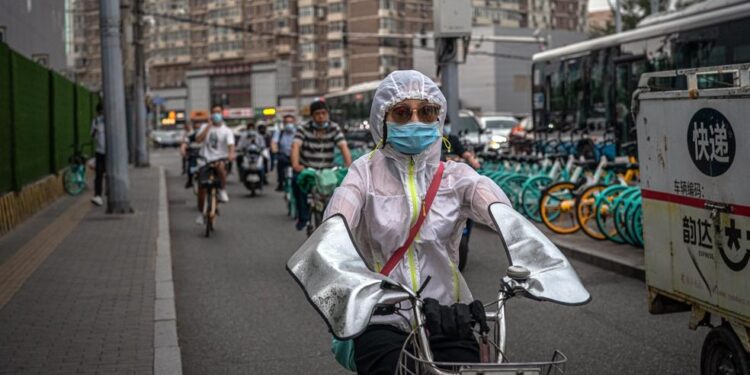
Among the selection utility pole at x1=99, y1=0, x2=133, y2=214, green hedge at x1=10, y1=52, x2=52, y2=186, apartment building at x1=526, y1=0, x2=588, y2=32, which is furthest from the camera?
apartment building at x1=526, y1=0, x2=588, y2=32

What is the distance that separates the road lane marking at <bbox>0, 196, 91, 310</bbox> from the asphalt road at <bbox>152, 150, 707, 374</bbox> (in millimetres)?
1465

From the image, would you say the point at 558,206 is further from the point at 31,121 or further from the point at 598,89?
the point at 598,89

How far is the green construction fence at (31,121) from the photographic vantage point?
16.0 metres

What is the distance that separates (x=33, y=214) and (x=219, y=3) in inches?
4560

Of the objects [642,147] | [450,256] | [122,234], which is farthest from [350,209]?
[122,234]

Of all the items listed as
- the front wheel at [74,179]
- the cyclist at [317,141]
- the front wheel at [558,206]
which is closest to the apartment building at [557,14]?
the front wheel at [74,179]

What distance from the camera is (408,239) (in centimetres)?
401

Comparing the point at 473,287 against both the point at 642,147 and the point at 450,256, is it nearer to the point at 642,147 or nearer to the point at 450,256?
the point at 642,147

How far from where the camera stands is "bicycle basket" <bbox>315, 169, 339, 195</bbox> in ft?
38.3

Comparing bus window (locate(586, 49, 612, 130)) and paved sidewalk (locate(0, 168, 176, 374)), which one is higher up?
bus window (locate(586, 49, 612, 130))

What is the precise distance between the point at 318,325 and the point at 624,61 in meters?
16.0

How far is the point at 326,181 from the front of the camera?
1168cm

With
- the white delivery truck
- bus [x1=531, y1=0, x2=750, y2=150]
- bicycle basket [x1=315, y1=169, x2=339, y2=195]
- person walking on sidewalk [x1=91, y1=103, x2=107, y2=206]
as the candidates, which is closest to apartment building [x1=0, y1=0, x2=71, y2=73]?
person walking on sidewalk [x1=91, y1=103, x2=107, y2=206]

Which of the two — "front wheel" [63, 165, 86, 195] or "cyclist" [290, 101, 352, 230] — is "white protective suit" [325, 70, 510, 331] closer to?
"cyclist" [290, 101, 352, 230]
